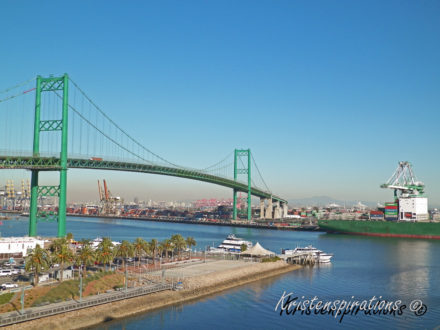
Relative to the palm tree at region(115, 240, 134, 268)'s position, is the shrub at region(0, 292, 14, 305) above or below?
below

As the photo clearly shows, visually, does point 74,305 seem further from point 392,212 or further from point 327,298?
point 392,212

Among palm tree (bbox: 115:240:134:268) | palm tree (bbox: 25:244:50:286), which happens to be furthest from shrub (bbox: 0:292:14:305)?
palm tree (bbox: 115:240:134:268)

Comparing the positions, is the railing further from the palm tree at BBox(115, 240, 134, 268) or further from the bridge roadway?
the bridge roadway

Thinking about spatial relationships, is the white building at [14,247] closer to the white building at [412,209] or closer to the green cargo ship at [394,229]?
the green cargo ship at [394,229]

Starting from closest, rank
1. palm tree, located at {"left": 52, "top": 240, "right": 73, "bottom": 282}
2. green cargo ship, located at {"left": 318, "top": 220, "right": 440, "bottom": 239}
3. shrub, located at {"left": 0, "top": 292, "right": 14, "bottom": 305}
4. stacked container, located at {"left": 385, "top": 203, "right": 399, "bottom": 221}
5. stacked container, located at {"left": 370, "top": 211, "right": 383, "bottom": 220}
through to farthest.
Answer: shrub, located at {"left": 0, "top": 292, "right": 14, "bottom": 305} < palm tree, located at {"left": 52, "top": 240, "right": 73, "bottom": 282} < green cargo ship, located at {"left": 318, "top": 220, "right": 440, "bottom": 239} < stacked container, located at {"left": 385, "top": 203, "right": 399, "bottom": 221} < stacked container, located at {"left": 370, "top": 211, "right": 383, "bottom": 220}

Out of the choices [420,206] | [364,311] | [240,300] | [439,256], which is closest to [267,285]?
[240,300]

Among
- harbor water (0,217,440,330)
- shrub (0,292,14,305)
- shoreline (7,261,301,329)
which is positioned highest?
shrub (0,292,14,305)
